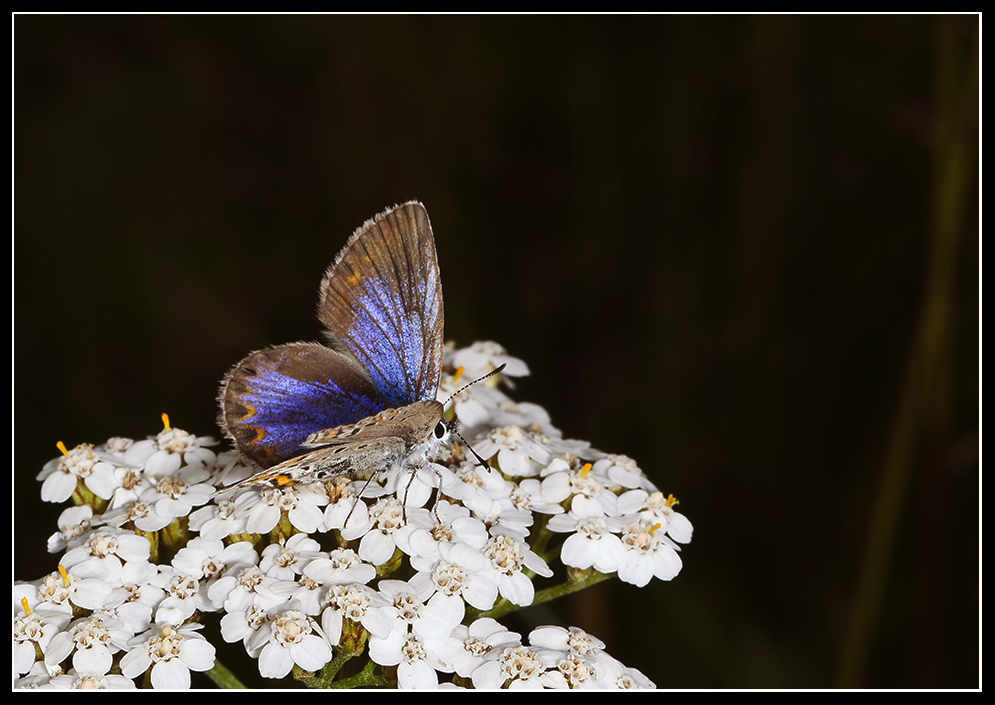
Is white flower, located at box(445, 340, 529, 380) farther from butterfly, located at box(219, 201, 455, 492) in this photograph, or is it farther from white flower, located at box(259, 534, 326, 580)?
white flower, located at box(259, 534, 326, 580)

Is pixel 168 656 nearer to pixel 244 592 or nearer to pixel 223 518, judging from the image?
pixel 244 592

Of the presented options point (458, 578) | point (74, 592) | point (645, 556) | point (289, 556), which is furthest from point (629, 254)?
point (74, 592)

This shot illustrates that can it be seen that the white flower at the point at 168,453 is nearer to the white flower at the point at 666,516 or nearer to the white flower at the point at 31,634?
the white flower at the point at 31,634

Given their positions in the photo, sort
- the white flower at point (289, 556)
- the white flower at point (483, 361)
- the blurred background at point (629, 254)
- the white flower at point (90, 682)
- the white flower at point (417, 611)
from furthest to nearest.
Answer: the blurred background at point (629, 254)
the white flower at point (483, 361)
the white flower at point (289, 556)
the white flower at point (417, 611)
the white flower at point (90, 682)

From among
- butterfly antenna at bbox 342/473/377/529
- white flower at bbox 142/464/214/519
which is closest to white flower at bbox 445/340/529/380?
butterfly antenna at bbox 342/473/377/529

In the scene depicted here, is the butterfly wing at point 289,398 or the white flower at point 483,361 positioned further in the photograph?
the white flower at point 483,361

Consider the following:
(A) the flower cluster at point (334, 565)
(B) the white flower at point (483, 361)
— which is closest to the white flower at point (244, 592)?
(A) the flower cluster at point (334, 565)
